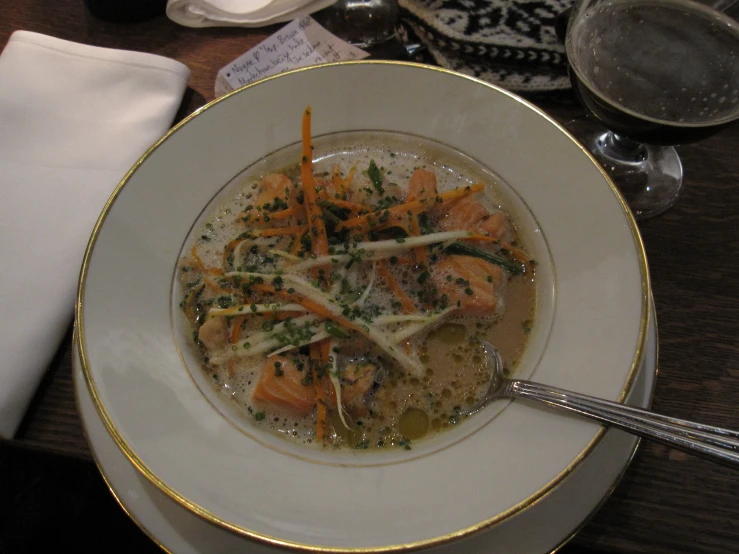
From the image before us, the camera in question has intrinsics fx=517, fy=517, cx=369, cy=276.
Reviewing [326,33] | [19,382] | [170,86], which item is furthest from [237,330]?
[326,33]

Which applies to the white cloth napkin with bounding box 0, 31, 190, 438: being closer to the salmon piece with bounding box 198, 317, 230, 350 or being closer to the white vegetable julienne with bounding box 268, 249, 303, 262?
the salmon piece with bounding box 198, 317, 230, 350

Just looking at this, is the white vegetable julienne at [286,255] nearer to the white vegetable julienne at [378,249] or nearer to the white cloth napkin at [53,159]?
the white vegetable julienne at [378,249]

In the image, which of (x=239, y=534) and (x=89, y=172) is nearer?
(x=239, y=534)

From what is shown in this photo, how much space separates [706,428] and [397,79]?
3.65ft

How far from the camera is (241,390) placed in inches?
48.0

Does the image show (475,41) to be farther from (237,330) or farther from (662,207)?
(237,330)

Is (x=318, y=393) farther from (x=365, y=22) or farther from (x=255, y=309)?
(x=365, y=22)

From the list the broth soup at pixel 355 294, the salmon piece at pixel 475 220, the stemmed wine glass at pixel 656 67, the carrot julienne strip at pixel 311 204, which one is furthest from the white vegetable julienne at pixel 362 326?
the stemmed wine glass at pixel 656 67

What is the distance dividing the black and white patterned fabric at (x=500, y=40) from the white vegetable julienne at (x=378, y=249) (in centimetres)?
73

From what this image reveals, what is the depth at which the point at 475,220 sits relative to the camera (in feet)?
4.56

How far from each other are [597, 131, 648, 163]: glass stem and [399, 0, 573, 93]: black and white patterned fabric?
24cm

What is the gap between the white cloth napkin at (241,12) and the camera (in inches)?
77.5

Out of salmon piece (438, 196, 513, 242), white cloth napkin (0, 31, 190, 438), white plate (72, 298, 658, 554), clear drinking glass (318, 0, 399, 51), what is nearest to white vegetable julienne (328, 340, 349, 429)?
white plate (72, 298, 658, 554)

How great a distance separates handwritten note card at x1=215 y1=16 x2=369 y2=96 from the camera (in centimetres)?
179
